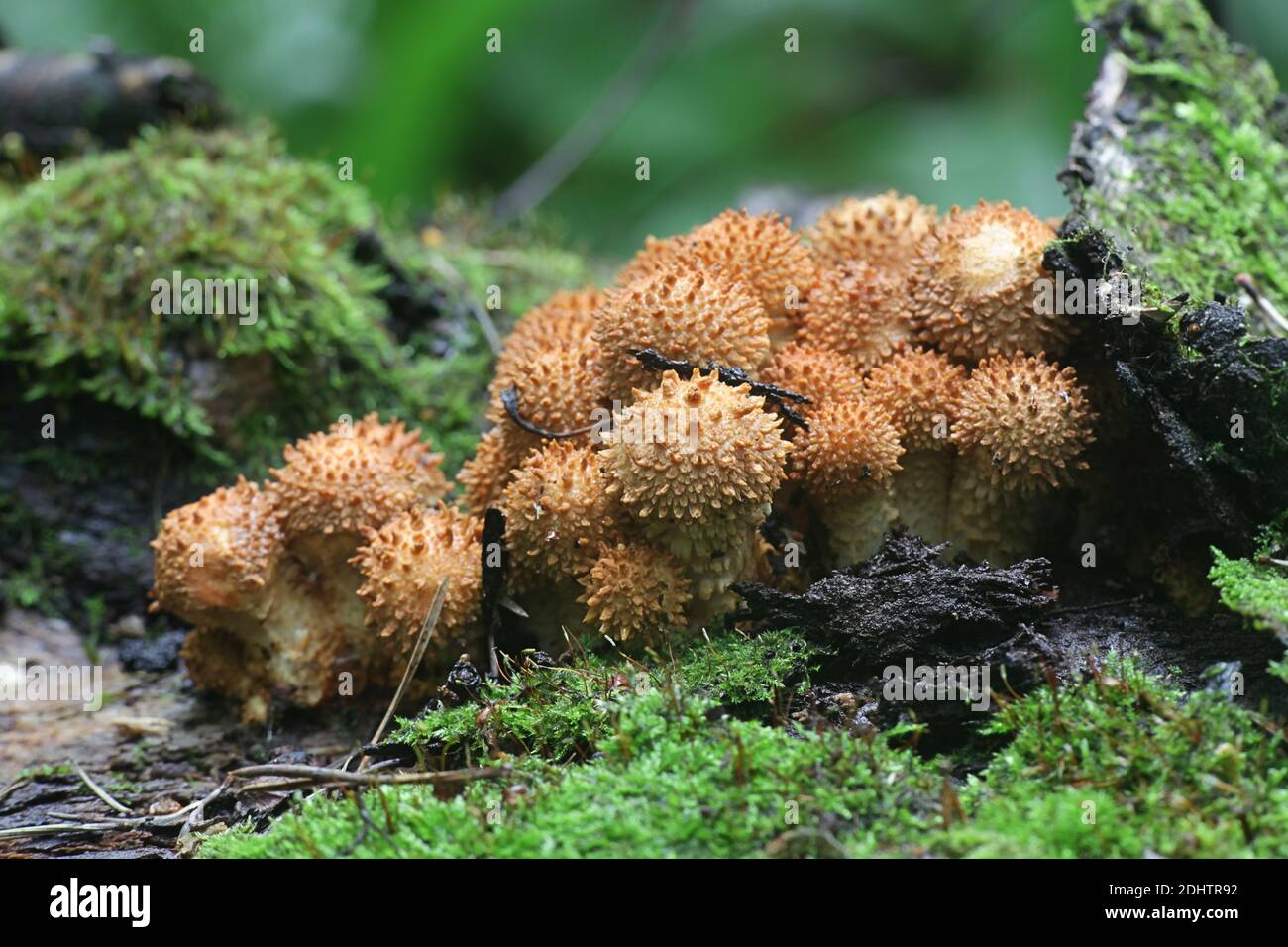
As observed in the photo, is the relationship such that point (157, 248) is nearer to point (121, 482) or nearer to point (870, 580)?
point (121, 482)

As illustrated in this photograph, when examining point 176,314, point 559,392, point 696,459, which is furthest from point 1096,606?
point 176,314

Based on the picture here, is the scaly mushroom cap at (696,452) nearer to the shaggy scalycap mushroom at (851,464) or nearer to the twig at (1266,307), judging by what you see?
the shaggy scalycap mushroom at (851,464)

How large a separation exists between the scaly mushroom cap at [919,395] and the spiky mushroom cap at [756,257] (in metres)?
0.38

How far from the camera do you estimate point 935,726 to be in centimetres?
234

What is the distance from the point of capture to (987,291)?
2807mm

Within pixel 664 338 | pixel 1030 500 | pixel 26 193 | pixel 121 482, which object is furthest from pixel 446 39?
pixel 1030 500

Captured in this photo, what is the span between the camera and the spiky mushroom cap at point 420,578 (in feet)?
9.23

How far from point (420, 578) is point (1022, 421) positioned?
1.60m

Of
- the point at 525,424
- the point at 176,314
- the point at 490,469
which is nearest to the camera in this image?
the point at 525,424

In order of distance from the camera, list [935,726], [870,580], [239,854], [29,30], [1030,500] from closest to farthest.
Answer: [239,854] < [935,726] < [870,580] < [1030,500] < [29,30]

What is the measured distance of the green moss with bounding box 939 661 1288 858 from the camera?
6.19 ft

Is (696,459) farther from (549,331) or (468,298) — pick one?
(468,298)

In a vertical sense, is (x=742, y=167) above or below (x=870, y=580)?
above

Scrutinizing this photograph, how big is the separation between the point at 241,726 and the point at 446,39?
4.62 metres
